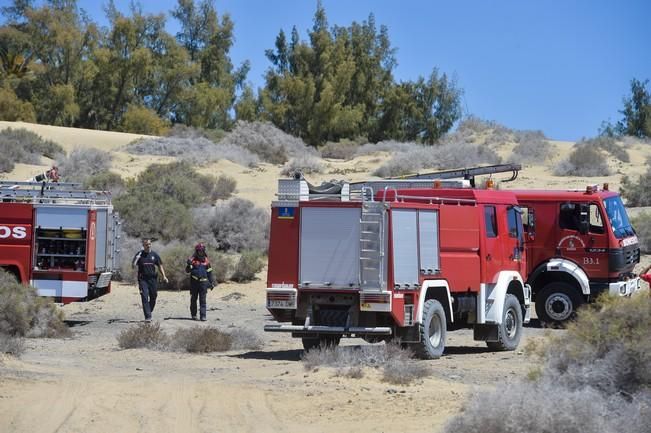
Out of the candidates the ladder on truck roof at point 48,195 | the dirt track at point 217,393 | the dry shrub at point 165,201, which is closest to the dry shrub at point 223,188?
the dry shrub at point 165,201

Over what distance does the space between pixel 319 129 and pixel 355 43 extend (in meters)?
6.85

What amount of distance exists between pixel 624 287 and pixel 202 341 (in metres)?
9.14

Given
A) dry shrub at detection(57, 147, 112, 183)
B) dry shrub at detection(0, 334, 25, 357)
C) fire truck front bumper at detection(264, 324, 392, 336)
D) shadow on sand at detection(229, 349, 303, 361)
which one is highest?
dry shrub at detection(57, 147, 112, 183)

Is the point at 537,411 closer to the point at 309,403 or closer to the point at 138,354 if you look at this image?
the point at 309,403

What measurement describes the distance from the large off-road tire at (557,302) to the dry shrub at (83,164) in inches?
924

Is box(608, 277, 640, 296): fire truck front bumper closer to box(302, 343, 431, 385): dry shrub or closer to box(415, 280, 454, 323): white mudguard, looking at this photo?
box(415, 280, 454, 323): white mudguard

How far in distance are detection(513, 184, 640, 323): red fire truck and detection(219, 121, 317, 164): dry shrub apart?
30130mm

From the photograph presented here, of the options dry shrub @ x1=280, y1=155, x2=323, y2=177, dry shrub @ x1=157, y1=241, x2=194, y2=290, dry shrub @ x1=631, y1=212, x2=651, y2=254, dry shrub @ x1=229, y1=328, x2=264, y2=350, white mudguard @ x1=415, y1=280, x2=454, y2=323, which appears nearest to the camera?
white mudguard @ x1=415, y1=280, x2=454, y2=323

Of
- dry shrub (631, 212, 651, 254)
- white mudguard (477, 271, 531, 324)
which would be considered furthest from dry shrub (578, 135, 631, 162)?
white mudguard (477, 271, 531, 324)

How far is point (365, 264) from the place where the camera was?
619 inches

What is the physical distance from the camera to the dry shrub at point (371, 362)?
13250 millimetres

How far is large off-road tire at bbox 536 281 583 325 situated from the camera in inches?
875

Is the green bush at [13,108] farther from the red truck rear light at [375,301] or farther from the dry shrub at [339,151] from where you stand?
the red truck rear light at [375,301]

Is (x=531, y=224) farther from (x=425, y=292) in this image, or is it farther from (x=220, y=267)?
(x=220, y=267)
